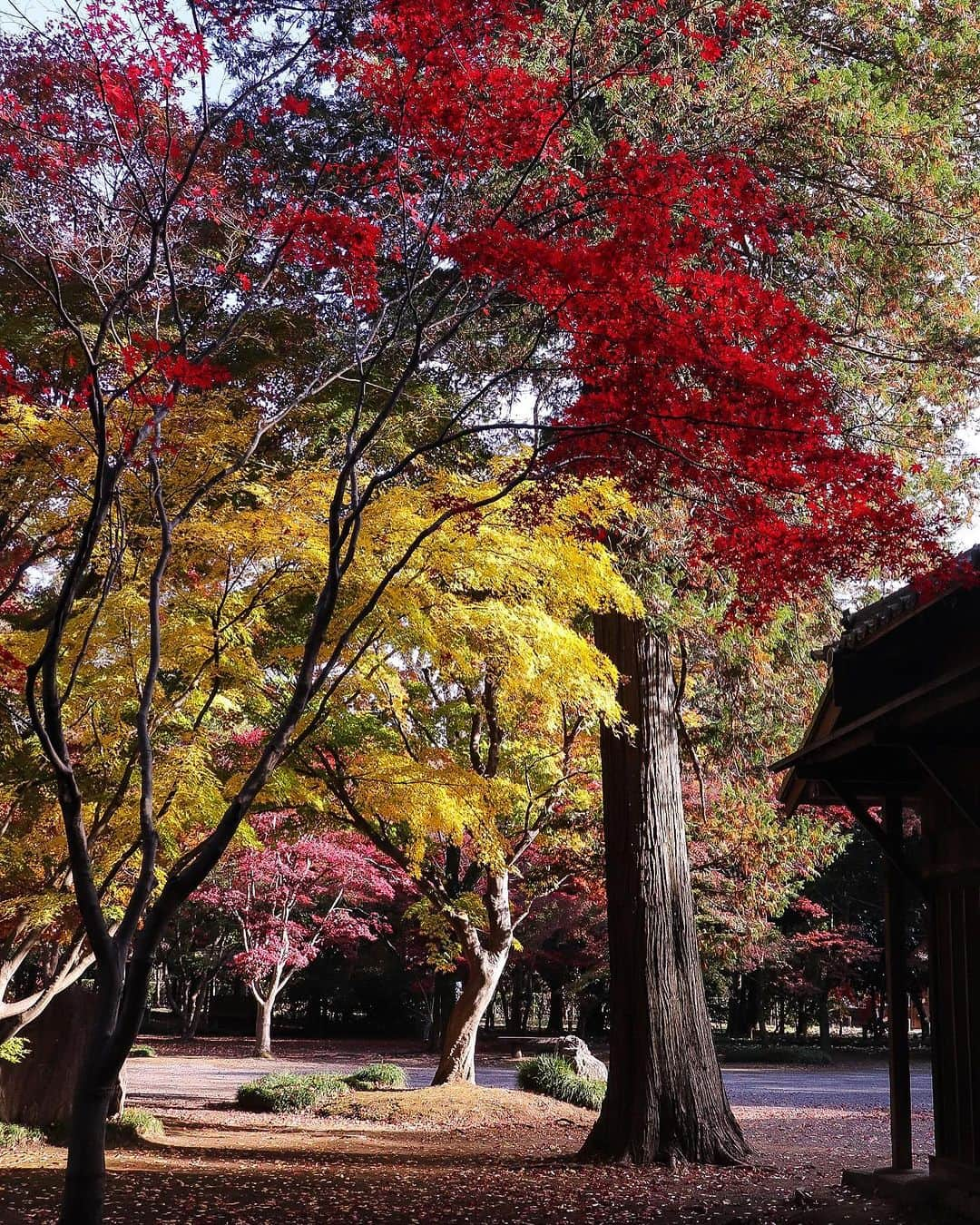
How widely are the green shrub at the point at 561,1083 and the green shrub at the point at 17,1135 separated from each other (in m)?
7.46

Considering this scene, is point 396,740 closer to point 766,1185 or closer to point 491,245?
point 766,1185

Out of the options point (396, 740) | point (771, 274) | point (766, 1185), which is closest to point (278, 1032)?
point (396, 740)

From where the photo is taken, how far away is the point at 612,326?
258 inches

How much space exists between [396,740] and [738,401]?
850 cm

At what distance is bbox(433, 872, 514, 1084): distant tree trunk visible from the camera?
53.4 feet

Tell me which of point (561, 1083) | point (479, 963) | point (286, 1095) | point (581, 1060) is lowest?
point (286, 1095)

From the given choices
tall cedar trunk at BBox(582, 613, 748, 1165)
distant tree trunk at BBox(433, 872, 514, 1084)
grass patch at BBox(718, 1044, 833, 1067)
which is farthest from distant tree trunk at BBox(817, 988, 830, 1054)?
tall cedar trunk at BBox(582, 613, 748, 1165)

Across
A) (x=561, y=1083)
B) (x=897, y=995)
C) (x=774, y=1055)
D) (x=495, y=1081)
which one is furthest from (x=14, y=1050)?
(x=774, y=1055)

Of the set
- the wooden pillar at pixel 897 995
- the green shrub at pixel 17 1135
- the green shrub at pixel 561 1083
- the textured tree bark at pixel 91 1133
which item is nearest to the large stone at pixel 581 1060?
the green shrub at pixel 561 1083

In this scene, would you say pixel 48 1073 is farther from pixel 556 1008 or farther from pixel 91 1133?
pixel 556 1008

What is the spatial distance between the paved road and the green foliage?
16.1 ft

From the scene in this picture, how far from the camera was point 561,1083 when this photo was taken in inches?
650

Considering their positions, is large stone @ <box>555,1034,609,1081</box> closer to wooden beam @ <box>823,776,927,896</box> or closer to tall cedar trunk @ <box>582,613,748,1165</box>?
tall cedar trunk @ <box>582,613,748,1165</box>

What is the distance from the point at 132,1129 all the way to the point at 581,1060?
784cm
